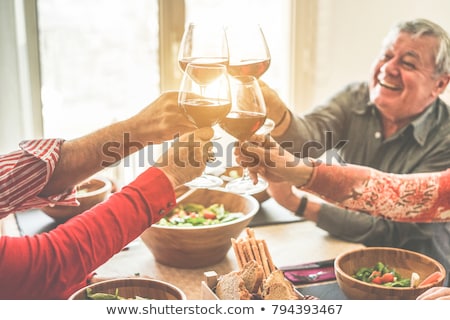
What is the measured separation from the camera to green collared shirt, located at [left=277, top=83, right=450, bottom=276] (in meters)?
1.57

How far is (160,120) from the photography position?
1.17 metres

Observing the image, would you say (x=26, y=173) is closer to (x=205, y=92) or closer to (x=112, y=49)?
(x=205, y=92)

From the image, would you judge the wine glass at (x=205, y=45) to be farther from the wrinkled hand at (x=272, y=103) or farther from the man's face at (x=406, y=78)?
the man's face at (x=406, y=78)

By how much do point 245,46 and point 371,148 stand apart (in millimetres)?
871

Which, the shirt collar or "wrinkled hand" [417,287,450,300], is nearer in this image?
"wrinkled hand" [417,287,450,300]

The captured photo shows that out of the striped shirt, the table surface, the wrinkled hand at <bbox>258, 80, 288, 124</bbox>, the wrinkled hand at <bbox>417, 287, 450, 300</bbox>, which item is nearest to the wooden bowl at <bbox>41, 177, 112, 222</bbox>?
the table surface

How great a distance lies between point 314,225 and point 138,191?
2.33 ft

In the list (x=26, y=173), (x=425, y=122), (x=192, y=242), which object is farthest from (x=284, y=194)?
(x=26, y=173)

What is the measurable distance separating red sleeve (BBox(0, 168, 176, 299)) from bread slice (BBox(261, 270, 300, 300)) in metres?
0.22

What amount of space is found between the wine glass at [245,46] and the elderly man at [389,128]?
31 centimetres

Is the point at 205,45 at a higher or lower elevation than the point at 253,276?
higher

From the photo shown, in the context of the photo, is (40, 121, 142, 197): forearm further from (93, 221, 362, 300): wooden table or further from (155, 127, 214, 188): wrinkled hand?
(93, 221, 362, 300): wooden table

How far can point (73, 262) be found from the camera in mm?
1000
